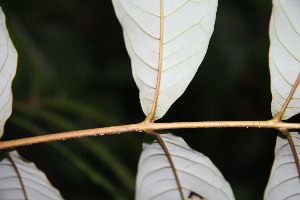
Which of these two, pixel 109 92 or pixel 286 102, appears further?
pixel 109 92

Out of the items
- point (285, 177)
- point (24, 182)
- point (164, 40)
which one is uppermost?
point (164, 40)

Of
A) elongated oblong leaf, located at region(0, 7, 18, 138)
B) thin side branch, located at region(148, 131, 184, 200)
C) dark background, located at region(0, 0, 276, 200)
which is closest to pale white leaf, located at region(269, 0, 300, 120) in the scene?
thin side branch, located at region(148, 131, 184, 200)

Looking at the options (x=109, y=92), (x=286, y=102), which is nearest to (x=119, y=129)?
(x=286, y=102)

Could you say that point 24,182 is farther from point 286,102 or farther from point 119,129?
point 286,102

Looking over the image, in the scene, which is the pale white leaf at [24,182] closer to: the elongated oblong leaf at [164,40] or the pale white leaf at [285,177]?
the elongated oblong leaf at [164,40]

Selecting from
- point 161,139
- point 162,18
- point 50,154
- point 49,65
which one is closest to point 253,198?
point 50,154

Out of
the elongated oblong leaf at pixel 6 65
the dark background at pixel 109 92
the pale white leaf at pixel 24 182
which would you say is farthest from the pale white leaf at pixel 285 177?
the dark background at pixel 109 92

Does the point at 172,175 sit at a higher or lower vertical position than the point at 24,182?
higher
